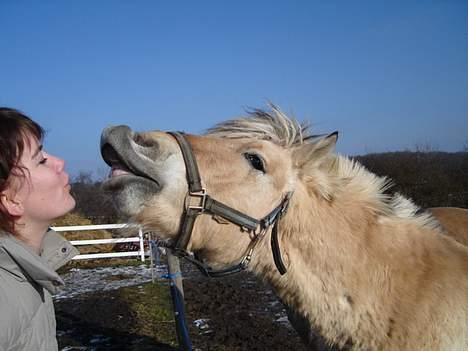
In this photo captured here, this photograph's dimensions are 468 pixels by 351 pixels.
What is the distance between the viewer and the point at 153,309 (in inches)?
317

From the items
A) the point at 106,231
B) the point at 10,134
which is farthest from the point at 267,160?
the point at 106,231

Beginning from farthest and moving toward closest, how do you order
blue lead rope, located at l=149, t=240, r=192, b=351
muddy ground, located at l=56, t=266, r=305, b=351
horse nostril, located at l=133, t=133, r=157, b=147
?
muddy ground, located at l=56, t=266, r=305, b=351 → blue lead rope, located at l=149, t=240, r=192, b=351 → horse nostril, located at l=133, t=133, r=157, b=147

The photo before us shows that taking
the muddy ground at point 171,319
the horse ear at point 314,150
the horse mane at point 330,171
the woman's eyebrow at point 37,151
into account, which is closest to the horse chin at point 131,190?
the woman's eyebrow at point 37,151

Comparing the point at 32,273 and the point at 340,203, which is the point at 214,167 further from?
the point at 32,273

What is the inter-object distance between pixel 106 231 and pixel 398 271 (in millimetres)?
15571

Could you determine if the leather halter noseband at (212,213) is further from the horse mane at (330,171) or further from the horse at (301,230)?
the horse mane at (330,171)

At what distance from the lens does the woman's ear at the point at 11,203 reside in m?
1.73

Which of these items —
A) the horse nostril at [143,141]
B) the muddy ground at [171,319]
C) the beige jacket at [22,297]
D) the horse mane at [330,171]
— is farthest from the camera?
the muddy ground at [171,319]

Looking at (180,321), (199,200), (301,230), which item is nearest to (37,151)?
(199,200)

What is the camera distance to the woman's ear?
68.3 inches

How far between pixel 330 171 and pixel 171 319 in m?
5.90

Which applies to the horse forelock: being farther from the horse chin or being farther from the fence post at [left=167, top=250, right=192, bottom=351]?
the fence post at [left=167, top=250, right=192, bottom=351]

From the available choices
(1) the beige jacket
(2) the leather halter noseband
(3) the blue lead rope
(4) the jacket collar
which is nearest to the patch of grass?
(3) the blue lead rope

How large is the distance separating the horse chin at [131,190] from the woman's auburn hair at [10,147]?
1.44ft
